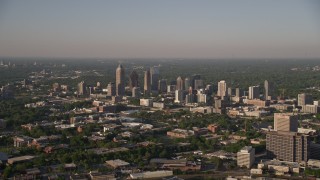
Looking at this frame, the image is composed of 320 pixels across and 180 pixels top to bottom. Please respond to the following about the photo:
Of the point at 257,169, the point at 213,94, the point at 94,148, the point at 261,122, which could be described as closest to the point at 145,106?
the point at 213,94

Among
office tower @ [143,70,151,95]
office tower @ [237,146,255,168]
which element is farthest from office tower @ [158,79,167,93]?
office tower @ [237,146,255,168]

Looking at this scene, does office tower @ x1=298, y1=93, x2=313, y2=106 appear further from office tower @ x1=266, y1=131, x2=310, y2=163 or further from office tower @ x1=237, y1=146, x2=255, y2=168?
office tower @ x1=237, y1=146, x2=255, y2=168

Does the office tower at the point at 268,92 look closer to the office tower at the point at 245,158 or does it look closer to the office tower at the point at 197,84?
the office tower at the point at 197,84

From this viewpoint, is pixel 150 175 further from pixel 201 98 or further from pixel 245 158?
pixel 201 98

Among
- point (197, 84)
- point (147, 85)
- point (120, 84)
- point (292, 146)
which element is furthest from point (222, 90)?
point (292, 146)

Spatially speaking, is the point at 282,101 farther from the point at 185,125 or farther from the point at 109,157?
the point at 109,157

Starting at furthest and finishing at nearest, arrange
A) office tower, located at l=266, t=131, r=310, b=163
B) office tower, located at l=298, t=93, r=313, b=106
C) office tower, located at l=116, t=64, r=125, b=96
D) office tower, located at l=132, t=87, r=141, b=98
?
1. office tower, located at l=116, t=64, r=125, b=96
2. office tower, located at l=132, t=87, r=141, b=98
3. office tower, located at l=298, t=93, r=313, b=106
4. office tower, located at l=266, t=131, r=310, b=163

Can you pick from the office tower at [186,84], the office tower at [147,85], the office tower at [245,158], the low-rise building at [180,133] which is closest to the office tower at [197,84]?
the office tower at [186,84]

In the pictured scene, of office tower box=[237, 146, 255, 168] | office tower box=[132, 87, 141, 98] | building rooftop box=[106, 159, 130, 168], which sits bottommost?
building rooftop box=[106, 159, 130, 168]

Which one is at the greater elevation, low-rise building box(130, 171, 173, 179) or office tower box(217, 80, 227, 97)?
office tower box(217, 80, 227, 97)

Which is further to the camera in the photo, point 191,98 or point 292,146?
point 191,98

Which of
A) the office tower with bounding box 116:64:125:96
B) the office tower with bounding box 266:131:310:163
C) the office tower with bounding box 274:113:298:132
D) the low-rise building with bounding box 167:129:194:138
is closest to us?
the office tower with bounding box 266:131:310:163
